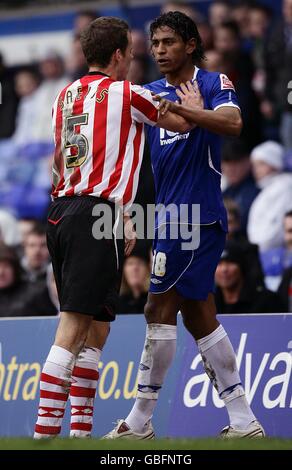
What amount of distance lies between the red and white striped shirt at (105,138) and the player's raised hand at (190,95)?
46 centimetres

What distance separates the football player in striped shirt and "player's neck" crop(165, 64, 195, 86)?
2.02 ft

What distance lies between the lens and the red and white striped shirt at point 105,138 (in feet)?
19.8

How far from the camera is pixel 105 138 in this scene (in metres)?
6.04

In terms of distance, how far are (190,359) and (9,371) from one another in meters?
1.56

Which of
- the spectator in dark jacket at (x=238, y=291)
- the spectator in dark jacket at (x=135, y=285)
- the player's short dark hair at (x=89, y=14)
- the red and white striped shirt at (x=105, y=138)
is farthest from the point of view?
the player's short dark hair at (x=89, y=14)

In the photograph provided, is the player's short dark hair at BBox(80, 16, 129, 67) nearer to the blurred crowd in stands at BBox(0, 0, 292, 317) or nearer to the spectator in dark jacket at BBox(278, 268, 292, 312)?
the blurred crowd in stands at BBox(0, 0, 292, 317)

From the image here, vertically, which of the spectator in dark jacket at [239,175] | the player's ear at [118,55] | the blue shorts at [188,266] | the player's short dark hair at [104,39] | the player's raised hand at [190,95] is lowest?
the blue shorts at [188,266]

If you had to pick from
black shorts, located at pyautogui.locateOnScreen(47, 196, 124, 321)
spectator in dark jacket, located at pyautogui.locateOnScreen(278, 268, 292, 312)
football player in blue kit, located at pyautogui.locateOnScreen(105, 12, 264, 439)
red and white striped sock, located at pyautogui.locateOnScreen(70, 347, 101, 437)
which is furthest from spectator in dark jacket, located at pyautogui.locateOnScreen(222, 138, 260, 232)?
black shorts, located at pyautogui.locateOnScreen(47, 196, 124, 321)

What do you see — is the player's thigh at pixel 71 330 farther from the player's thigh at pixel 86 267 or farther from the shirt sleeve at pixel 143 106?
the shirt sleeve at pixel 143 106

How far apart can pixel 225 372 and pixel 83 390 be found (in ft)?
3.02

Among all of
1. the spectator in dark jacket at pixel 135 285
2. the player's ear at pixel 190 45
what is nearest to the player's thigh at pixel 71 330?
the player's ear at pixel 190 45
